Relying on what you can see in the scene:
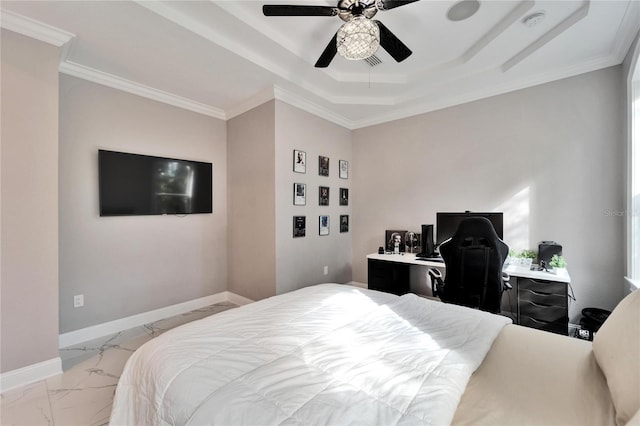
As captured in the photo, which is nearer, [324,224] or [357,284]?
[324,224]

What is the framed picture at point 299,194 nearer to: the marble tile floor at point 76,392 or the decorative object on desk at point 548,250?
the marble tile floor at point 76,392

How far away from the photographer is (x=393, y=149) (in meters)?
3.90

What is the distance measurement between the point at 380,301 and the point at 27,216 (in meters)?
2.68

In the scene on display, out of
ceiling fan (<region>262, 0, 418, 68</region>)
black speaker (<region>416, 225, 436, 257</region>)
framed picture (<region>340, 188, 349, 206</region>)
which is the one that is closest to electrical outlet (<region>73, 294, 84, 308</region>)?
ceiling fan (<region>262, 0, 418, 68</region>)

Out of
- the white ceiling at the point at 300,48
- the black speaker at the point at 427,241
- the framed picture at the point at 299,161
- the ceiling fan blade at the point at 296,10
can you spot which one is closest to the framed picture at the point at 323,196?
the framed picture at the point at 299,161

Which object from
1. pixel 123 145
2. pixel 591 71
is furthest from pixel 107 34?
pixel 591 71

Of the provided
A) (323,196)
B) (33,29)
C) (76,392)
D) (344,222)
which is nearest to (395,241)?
(344,222)

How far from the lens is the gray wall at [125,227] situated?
2549 mm

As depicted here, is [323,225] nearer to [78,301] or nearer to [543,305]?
[543,305]

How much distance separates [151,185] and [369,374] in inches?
122

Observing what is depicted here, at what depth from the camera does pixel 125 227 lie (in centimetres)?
289

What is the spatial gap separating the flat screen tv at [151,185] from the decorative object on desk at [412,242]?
2.79 meters

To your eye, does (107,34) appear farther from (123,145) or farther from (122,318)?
(122,318)

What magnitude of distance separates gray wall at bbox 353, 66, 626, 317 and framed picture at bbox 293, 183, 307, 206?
1290mm
